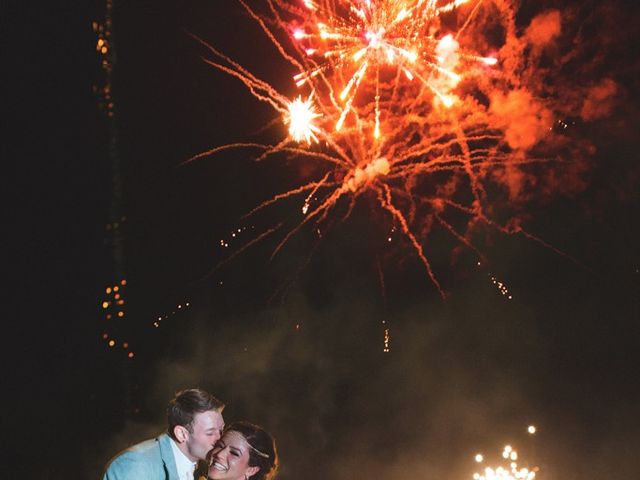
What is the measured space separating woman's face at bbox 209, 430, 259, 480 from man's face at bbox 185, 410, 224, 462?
0.06 metres

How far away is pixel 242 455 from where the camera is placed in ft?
10.4

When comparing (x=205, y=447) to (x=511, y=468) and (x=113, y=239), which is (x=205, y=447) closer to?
(x=113, y=239)

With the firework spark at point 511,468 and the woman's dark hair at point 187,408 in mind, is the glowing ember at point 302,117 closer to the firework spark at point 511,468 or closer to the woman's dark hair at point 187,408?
the woman's dark hair at point 187,408

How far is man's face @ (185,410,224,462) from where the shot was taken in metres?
3.26

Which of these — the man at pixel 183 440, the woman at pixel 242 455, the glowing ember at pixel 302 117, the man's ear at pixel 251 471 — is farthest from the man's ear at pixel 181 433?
the glowing ember at pixel 302 117

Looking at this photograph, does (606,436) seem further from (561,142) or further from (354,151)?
(354,151)

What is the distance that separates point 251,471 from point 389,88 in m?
5.58

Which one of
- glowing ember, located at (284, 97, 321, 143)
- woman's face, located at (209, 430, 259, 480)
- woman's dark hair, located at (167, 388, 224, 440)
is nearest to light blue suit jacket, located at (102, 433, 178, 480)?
woman's dark hair, located at (167, 388, 224, 440)

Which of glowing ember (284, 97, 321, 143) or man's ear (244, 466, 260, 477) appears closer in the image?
man's ear (244, 466, 260, 477)

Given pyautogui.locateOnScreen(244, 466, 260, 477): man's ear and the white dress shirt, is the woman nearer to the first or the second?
pyautogui.locateOnScreen(244, 466, 260, 477): man's ear

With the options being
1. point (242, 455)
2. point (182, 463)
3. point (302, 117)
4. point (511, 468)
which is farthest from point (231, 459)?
point (511, 468)

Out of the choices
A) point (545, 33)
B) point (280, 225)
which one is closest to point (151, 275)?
point (280, 225)

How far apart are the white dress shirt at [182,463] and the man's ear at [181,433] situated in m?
0.03

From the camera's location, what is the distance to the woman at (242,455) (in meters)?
3.14
